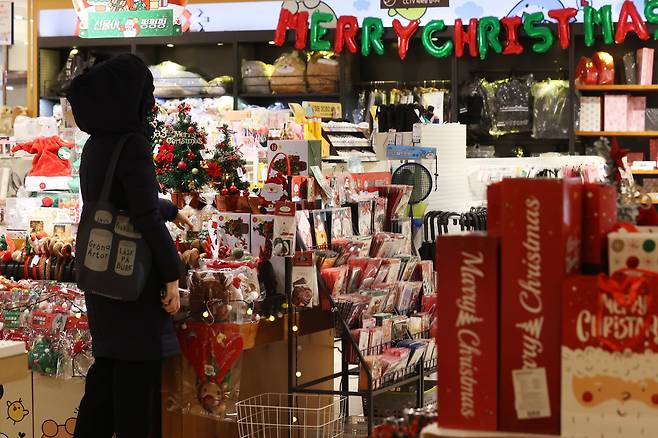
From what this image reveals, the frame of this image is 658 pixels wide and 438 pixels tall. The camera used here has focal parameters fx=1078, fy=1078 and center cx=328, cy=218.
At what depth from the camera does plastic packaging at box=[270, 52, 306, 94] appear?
905 cm

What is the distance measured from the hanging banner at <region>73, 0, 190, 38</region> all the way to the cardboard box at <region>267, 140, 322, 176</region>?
2.98 metres

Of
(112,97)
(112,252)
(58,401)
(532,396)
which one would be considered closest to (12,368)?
(112,252)

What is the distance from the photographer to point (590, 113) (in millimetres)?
8594

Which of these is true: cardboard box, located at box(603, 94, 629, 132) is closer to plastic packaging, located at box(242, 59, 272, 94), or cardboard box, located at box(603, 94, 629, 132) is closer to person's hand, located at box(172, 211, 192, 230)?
plastic packaging, located at box(242, 59, 272, 94)

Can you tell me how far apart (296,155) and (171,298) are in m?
1.08

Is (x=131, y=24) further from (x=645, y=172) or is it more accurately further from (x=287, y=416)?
(x=645, y=172)

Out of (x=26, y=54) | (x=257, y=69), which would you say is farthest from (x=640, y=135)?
(x=26, y=54)

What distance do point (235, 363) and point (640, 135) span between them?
5526 millimetres

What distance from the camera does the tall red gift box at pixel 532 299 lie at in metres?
1.86

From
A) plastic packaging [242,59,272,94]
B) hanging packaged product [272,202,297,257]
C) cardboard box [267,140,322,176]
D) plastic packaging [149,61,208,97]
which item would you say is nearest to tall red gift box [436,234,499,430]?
hanging packaged product [272,202,297,257]

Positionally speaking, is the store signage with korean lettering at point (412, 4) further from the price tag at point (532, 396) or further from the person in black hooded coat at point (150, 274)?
the price tag at point (532, 396)

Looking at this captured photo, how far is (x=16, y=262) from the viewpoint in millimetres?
4625

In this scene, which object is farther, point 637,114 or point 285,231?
point 637,114

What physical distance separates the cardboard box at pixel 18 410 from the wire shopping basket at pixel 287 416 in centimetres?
86
